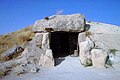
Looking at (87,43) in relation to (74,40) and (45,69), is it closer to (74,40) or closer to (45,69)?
(45,69)

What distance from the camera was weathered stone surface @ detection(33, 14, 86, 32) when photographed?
440 inches

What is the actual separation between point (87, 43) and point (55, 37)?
14.7 ft

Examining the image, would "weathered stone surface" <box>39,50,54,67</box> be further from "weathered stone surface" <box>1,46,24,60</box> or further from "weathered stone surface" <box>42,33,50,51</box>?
"weathered stone surface" <box>1,46,24,60</box>

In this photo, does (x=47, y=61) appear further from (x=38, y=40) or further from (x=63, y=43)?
(x=63, y=43)

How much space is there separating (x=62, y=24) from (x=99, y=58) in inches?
140

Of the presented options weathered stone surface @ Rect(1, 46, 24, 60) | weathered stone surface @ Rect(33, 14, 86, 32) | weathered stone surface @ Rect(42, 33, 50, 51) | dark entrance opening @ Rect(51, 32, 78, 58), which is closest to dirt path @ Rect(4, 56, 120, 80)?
weathered stone surface @ Rect(42, 33, 50, 51)

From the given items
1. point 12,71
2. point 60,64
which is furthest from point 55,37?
point 12,71

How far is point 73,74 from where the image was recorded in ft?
25.8

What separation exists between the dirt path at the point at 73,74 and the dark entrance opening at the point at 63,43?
372cm

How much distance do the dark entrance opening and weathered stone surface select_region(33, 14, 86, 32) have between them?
1653 mm

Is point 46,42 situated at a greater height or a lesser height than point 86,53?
greater

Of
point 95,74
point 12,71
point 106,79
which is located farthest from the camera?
point 12,71

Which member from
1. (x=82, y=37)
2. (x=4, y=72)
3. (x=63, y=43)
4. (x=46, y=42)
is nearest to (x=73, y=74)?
(x=4, y=72)

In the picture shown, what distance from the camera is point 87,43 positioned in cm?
955
